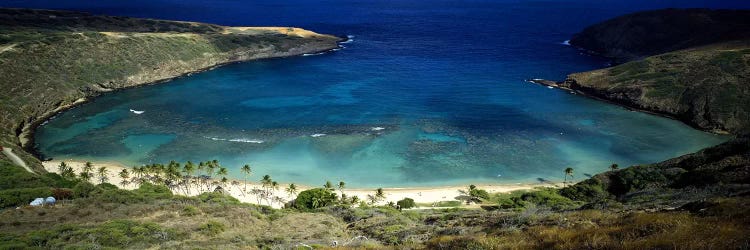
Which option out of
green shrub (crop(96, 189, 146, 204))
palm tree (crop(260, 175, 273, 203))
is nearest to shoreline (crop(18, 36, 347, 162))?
palm tree (crop(260, 175, 273, 203))

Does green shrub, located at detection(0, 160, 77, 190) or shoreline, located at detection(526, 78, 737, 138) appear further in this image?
shoreline, located at detection(526, 78, 737, 138)

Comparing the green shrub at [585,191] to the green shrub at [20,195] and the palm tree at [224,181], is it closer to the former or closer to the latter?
the palm tree at [224,181]

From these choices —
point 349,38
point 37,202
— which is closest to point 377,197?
point 37,202

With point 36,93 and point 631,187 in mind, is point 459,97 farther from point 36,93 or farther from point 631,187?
point 36,93

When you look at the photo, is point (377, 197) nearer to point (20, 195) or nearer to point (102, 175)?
point (20, 195)

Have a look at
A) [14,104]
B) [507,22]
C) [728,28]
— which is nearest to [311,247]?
[14,104]

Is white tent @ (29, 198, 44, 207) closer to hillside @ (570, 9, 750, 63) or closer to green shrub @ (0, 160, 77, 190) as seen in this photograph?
green shrub @ (0, 160, 77, 190)
